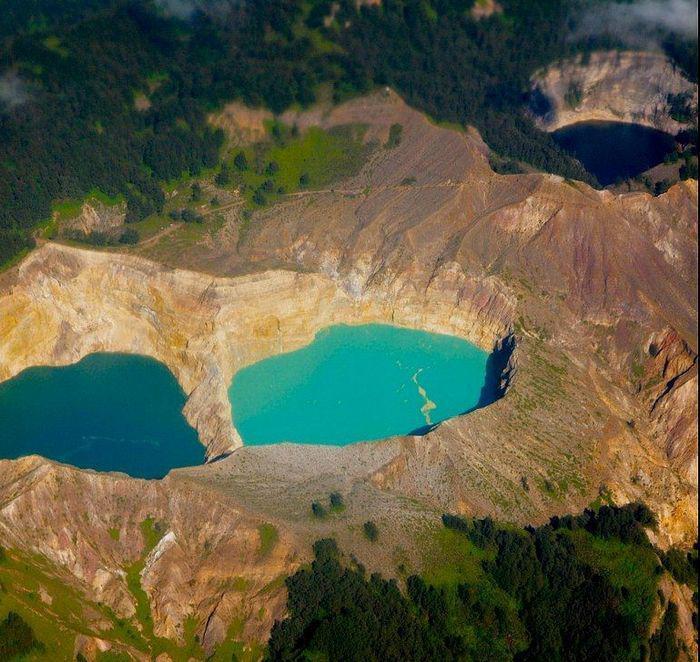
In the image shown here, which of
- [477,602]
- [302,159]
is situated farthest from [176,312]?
[477,602]

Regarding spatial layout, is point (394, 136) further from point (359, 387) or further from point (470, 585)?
point (470, 585)

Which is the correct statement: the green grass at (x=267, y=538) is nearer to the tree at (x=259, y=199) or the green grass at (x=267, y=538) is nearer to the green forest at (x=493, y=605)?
the green forest at (x=493, y=605)

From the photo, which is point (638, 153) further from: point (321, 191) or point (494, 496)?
point (494, 496)

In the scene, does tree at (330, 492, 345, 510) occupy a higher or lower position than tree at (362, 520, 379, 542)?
higher

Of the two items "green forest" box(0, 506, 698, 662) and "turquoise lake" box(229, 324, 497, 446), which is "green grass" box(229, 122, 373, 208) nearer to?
"turquoise lake" box(229, 324, 497, 446)

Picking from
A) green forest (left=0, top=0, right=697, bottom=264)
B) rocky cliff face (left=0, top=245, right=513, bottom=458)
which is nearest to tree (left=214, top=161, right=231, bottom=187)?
green forest (left=0, top=0, right=697, bottom=264)

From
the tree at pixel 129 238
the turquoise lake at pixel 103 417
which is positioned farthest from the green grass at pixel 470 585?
the tree at pixel 129 238
